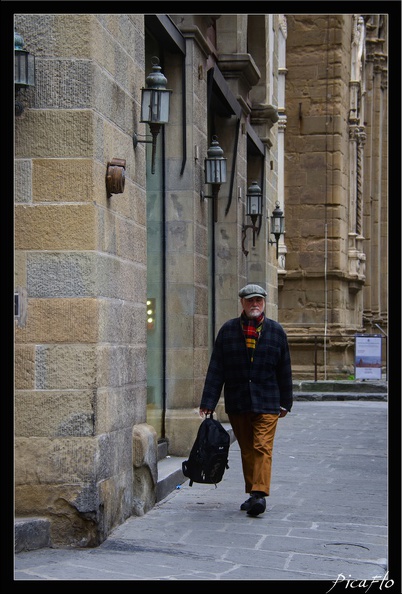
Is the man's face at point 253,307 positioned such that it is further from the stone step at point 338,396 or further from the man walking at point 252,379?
the stone step at point 338,396

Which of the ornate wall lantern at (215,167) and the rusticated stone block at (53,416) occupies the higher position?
the ornate wall lantern at (215,167)

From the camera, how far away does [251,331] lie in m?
9.16

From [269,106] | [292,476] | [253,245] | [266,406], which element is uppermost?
[269,106]

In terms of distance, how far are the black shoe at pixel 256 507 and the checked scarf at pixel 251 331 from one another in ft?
3.43

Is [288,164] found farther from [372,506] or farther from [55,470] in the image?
[55,470]

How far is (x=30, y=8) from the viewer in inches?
267

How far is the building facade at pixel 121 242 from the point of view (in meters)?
7.54

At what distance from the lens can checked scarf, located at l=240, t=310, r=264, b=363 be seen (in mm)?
9148

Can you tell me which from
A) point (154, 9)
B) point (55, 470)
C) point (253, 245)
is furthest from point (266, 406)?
point (253, 245)

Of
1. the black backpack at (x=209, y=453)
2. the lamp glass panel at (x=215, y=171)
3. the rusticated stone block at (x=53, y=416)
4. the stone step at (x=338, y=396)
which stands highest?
the lamp glass panel at (x=215, y=171)

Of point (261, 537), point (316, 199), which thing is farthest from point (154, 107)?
point (316, 199)

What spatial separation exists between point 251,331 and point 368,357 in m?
14.4

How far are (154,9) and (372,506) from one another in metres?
4.58

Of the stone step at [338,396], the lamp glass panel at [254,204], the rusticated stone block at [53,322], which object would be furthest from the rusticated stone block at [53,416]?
the stone step at [338,396]
